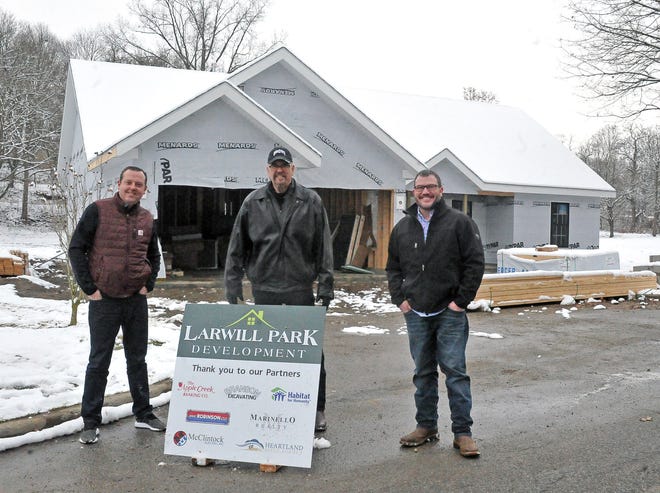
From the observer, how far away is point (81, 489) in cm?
382

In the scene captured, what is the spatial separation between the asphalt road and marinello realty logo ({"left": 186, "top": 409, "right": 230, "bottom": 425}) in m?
0.29

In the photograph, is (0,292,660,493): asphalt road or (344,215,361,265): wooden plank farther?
(344,215,361,265): wooden plank

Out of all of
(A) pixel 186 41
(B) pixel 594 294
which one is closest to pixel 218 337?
(B) pixel 594 294

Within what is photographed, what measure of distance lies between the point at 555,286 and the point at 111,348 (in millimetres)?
9770

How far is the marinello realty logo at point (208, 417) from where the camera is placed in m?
4.21

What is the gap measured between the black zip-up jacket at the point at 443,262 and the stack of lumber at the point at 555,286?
23.8 feet

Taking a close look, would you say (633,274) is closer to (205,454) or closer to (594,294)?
(594,294)

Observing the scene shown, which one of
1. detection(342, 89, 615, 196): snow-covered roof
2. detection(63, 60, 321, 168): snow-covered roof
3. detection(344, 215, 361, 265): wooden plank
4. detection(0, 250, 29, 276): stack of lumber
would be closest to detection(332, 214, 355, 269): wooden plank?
detection(344, 215, 361, 265): wooden plank

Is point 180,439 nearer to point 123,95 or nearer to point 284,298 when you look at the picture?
point 284,298

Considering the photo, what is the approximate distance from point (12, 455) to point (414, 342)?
291 cm

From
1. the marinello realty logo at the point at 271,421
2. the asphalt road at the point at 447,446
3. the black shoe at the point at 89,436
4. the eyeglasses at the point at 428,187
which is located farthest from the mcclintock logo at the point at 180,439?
the eyeglasses at the point at 428,187

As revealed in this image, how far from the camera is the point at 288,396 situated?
418 centimetres

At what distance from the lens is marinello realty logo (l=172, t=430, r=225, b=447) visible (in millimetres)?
4180

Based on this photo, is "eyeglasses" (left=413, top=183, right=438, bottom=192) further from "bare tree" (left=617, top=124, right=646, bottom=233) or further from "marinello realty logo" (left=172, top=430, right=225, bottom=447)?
"bare tree" (left=617, top=124, right=646, bottom=233)
